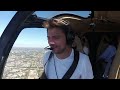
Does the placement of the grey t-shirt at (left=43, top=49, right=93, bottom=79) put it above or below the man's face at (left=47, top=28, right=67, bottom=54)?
below

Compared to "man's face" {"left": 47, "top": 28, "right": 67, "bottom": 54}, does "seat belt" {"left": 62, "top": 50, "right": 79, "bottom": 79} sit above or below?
below

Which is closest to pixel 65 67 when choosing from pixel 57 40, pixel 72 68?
pixel 72 68

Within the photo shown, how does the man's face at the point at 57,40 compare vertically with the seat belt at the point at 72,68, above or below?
above

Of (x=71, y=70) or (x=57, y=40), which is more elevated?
(x=57, y=40)

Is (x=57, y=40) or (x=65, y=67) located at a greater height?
(x=57, y=40)

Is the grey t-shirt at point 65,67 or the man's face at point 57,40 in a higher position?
the man's face at point 57,40

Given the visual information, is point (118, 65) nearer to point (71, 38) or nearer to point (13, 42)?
point (71, 38)

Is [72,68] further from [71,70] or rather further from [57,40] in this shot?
[57,40]

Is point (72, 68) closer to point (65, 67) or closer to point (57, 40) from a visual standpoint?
point (65, 67)

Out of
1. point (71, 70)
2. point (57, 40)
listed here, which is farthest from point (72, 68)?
point (57, 40)
